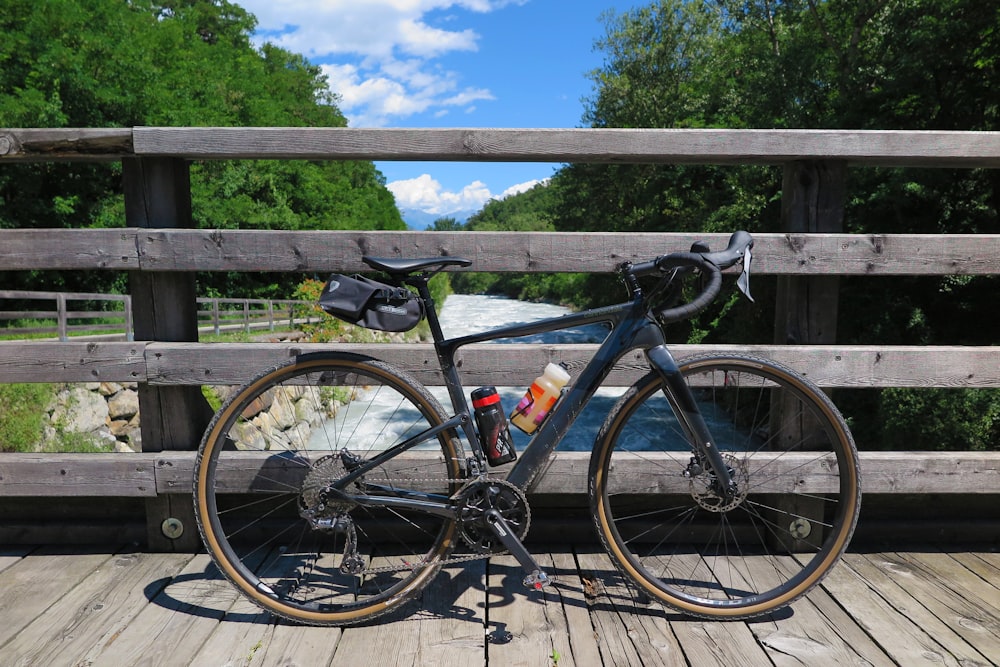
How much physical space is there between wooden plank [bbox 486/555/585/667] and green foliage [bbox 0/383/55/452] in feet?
25.7

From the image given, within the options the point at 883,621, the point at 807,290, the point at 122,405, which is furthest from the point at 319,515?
the point at 122,405

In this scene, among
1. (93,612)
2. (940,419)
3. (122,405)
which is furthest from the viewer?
(122,405)

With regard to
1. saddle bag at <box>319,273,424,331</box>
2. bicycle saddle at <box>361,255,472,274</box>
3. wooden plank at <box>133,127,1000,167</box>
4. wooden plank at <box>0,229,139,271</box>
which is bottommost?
saddle bag at <box>319,273,424,331</box>

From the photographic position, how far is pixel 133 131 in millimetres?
2398

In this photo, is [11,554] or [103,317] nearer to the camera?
[11,554]

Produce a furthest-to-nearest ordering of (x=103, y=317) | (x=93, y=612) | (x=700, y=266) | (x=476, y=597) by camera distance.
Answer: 1. (x=103, y=317)
2. (x=476, y=597)
3. (x=93, y=612)
4. (x=700, y=266)

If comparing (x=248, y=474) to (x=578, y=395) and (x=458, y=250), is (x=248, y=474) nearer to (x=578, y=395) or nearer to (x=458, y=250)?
(x=458, y=250)

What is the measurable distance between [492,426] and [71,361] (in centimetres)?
161

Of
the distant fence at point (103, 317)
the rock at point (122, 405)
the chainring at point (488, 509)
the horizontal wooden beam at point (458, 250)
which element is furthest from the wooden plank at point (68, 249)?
the rock at point (122, 405)

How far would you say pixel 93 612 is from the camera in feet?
7.09

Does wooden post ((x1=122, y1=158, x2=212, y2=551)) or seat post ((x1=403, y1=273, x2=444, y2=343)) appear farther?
wooden post ((x1=122, y1=158, x2=212, y2=551))

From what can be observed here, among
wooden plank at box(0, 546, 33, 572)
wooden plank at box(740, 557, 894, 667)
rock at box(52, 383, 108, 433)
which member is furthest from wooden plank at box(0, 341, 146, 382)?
rock at box(52, 383, 108, 433)

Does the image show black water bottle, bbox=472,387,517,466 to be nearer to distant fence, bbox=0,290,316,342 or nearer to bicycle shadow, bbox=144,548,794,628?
bicycle shadow, bbox=144,548,794,628

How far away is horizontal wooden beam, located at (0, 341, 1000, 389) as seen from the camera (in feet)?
7.97
